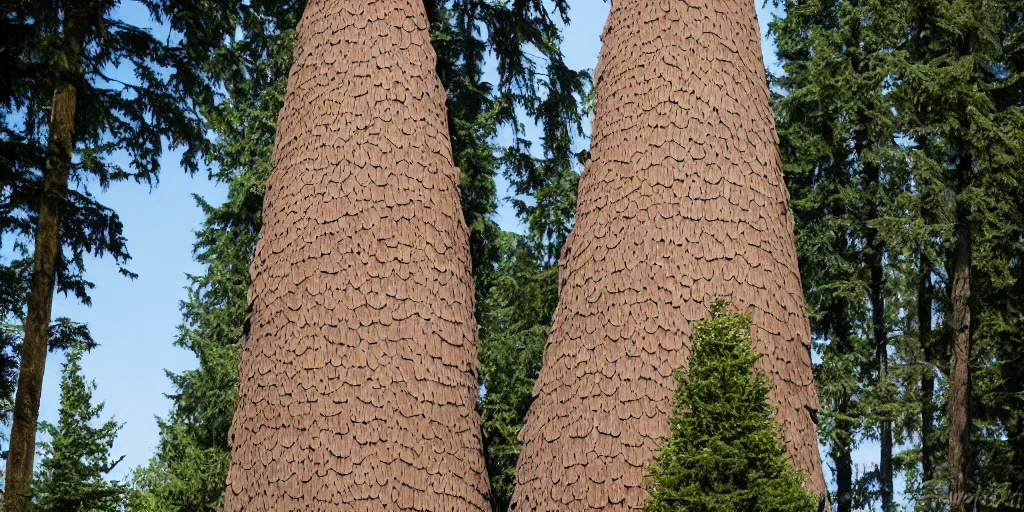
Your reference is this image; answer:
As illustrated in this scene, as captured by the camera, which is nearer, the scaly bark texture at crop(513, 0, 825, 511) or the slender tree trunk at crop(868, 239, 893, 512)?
the scaly bark texture at crop(513, 0, 825, 511)

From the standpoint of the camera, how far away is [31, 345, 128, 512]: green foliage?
42.2 ft

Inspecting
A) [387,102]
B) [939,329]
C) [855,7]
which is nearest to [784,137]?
[855,7]

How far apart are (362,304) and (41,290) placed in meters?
10.5

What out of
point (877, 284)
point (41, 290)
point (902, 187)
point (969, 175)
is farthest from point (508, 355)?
point (902, 187)

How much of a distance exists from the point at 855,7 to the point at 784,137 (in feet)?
10.8

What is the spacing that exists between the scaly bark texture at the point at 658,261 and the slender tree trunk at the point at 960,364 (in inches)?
460

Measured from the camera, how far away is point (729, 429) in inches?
193

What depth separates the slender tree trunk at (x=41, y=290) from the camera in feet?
44.5

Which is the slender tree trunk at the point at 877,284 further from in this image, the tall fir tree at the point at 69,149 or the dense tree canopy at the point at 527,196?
the tall fir tree at the point at 69,149

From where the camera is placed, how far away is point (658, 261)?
5.48 m

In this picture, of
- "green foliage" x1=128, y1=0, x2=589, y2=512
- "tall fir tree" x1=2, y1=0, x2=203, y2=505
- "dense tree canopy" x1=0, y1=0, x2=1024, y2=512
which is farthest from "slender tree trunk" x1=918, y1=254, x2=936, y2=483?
"tall fir tree" x1=2, y1=0, x2=203, y2=505

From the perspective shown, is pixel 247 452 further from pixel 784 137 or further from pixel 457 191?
pixel 784 137

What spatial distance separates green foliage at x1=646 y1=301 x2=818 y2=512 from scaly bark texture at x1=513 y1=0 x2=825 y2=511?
17 centimetres

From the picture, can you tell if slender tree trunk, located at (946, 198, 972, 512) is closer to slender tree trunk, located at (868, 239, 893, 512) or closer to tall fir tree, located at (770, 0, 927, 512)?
tall fir tree, located at (770, 0, 927, 512)
